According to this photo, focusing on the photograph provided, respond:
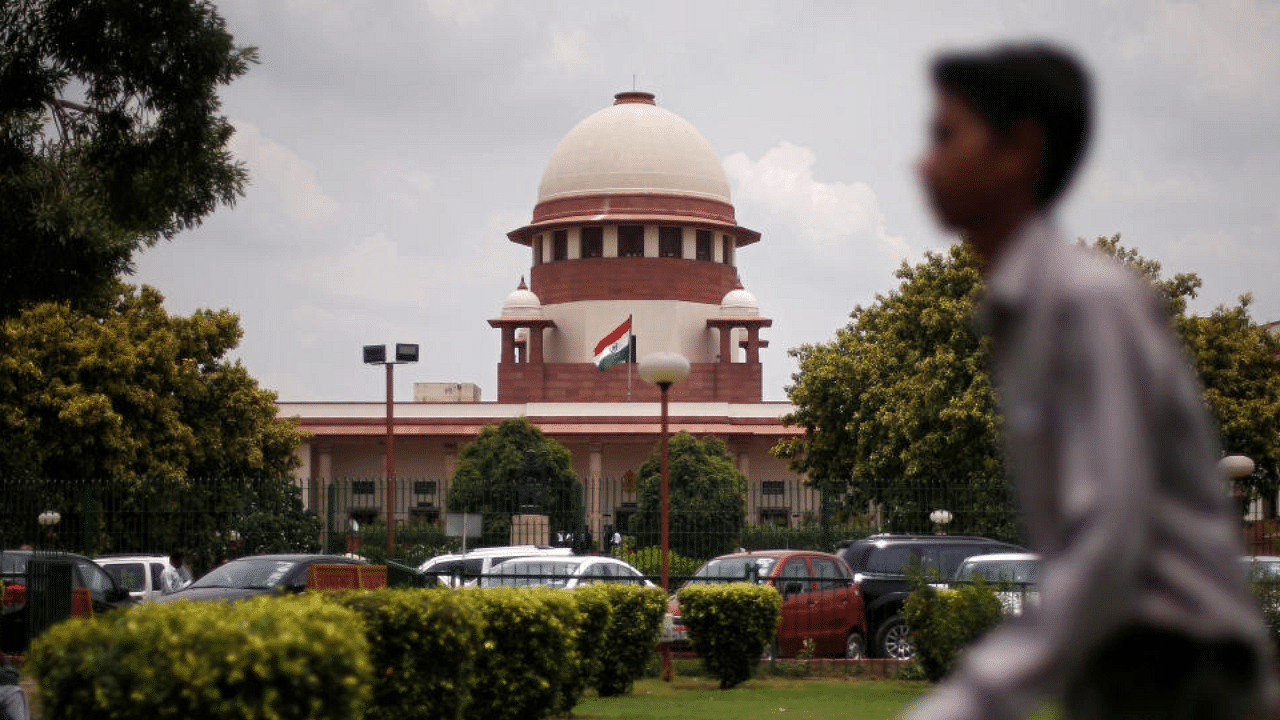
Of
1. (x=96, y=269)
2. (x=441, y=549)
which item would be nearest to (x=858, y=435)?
(x=441, y=549)

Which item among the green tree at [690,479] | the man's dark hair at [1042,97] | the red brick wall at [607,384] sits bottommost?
the man's dark hair at [1042,97]

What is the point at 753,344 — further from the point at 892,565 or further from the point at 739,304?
the point at 892,565

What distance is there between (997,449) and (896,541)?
13617 mm

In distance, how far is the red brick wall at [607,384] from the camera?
60.5m

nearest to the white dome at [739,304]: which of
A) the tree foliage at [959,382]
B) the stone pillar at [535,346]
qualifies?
the stone pillar at [535,346]

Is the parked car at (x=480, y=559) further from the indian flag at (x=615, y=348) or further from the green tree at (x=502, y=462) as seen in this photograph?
the indian flag at (x=615, y=348)

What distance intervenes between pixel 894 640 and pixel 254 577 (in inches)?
274

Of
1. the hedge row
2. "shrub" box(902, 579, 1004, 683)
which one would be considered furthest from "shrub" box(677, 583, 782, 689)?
the hedge row

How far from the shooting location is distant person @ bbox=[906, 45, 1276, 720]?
2.11 metres

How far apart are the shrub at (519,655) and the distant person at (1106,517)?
811cm

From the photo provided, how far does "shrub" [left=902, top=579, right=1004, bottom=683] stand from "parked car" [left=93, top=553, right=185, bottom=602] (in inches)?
465

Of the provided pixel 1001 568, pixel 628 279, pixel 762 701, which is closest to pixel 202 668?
pixel 762 701

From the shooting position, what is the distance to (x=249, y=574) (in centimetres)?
1798

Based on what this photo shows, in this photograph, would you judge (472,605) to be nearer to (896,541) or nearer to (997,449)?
(896,541)
